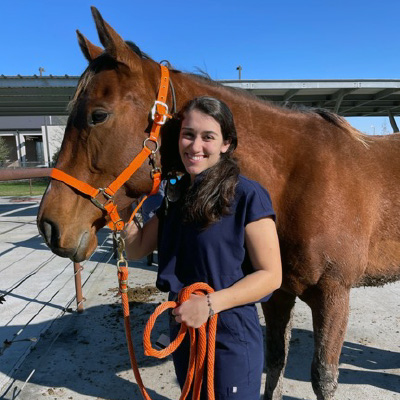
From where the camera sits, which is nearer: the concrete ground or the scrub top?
the scrub top

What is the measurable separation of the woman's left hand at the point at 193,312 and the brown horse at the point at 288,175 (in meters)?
0.60

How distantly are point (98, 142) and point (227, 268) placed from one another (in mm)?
799

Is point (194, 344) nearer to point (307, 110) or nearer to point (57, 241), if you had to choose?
point (57, 241)

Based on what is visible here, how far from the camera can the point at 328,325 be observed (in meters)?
1.74

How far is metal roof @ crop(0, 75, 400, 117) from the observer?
7172 millimetres

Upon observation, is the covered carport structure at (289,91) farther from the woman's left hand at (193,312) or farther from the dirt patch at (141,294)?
the woman's left hand at (193,312)

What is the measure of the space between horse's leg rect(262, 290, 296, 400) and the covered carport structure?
4970 millimetres

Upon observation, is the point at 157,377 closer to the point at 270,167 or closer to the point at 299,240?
the point at 299,240

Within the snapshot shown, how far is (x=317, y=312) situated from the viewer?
1.77 meters

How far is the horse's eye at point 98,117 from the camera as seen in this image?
4.62ft

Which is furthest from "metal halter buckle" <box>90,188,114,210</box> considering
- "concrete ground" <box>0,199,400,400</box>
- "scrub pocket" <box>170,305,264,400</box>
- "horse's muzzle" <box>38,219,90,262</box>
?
"concrete ground" <box>0,199,400,400</box>

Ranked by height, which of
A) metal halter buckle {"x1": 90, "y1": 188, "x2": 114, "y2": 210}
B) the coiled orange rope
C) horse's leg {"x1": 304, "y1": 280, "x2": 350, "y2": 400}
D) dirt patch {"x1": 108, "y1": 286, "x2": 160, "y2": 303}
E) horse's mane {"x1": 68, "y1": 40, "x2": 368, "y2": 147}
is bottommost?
dirt patch {"x1": 108, "y1": 286, "x2": 160, "y2": 303}

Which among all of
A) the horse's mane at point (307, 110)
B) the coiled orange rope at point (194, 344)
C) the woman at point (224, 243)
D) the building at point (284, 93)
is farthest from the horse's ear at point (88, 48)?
the building at point (284, 93)

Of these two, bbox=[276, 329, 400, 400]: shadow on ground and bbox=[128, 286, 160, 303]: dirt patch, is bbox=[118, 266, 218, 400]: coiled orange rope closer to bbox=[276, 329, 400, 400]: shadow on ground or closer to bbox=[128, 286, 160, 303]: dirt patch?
bbox=[276, 329, 400, 400]: shadow on ground
